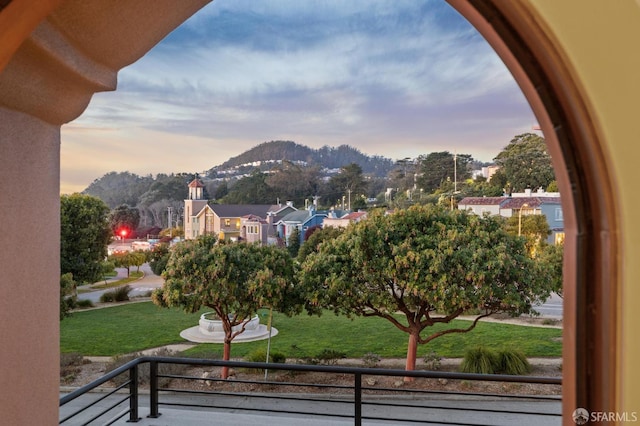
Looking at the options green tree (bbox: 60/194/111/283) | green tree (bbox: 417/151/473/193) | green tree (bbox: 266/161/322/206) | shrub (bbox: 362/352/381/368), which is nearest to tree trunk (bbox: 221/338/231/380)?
shrub (bbox: 362/352/381/368)

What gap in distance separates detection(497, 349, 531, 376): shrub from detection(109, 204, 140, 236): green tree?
26045mm

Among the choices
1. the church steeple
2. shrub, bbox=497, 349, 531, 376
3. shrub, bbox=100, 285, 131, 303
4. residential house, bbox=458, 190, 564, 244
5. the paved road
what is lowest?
the paved road

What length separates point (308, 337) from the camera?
38.9ft

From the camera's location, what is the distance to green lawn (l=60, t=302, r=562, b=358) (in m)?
10.6

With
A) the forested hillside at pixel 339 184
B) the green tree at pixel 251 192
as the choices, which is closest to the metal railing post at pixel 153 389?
the forested hillside at pixel 339 184

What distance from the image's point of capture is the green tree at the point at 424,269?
7422mm

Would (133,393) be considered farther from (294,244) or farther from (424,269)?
(294,244)

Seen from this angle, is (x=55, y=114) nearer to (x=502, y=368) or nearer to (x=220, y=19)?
(x=502, y=368)

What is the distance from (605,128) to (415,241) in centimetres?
734

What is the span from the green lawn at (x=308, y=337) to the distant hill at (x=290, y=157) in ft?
119

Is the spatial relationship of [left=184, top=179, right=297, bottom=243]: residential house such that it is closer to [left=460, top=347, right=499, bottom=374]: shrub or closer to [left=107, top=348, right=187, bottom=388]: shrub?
[left=107, top=348, right=187, bottom=388]: shrub

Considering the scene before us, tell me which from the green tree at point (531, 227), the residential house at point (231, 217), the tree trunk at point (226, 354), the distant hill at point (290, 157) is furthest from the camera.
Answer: the distant hill at point (290, 157)

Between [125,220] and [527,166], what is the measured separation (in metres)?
25.4

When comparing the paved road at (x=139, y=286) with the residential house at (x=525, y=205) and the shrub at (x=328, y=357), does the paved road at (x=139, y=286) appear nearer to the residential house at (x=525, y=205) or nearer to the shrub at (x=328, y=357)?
the shrub at (x=328, y=357)
